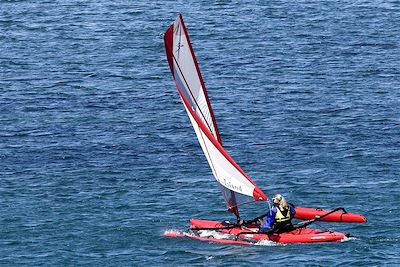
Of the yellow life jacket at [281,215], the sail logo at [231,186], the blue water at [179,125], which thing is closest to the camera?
the yellow life jacket at [281,215]

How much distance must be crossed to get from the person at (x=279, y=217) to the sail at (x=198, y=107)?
4.21 ft

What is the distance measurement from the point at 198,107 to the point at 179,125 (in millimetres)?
26298

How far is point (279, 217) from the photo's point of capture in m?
61.7

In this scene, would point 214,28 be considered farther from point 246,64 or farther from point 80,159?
point 80,159

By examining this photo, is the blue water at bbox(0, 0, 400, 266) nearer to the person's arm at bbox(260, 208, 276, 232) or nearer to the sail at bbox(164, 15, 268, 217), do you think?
the person's arm at bbox(260, 208, 276, 232)

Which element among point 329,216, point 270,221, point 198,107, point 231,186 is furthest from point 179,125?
point 270,221

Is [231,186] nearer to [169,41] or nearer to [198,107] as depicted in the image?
[198,107]

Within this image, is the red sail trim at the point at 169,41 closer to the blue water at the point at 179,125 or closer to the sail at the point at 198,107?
the sail at the point at 198,107

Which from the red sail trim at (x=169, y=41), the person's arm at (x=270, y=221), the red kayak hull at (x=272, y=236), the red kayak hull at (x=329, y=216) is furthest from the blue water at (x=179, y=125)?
the red sail trim at (x=169, y=41)

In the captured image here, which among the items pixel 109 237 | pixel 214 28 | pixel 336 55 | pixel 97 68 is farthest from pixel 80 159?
pixel 214 28

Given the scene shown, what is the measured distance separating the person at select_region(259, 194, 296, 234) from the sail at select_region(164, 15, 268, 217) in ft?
4.21

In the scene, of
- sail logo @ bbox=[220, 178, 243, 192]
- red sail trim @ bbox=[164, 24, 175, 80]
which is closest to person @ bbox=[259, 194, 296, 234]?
sail logo @ bbox=[220, 178, 243, 192]

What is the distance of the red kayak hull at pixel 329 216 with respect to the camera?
63812mm

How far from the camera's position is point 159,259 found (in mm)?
60219
